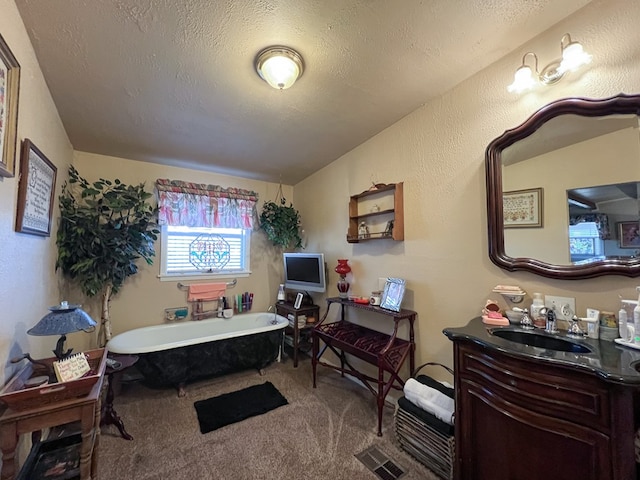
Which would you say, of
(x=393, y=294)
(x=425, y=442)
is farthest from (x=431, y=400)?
(x=393, y=294)

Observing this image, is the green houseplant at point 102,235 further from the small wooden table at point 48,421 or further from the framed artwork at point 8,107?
the small wooden table at point 48,421

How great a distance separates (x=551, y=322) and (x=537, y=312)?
80 millimetres

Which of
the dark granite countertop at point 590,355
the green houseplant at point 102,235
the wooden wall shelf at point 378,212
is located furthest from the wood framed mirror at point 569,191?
the green houseplant at point 102,235

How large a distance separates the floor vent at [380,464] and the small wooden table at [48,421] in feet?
5.02

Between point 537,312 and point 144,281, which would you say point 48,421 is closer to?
point 144,281

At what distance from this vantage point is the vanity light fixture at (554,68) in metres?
1.38

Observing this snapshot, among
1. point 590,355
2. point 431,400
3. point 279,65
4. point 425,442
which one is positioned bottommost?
point 425,442

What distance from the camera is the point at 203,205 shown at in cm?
342

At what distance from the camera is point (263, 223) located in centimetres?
368

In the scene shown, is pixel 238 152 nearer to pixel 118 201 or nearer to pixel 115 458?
pixel 118 201

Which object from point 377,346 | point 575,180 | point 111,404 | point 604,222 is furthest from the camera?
point 377,346

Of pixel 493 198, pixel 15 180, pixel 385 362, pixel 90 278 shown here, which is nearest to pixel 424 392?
pixel 385 362

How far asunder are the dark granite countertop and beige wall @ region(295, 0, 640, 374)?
25cm

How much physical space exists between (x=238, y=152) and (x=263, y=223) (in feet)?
3.40
